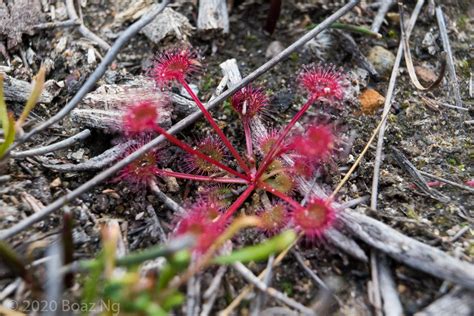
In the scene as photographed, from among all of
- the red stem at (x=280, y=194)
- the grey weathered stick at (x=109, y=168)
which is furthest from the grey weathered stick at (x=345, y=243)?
the grey weathered stick at (x=109, y=168)

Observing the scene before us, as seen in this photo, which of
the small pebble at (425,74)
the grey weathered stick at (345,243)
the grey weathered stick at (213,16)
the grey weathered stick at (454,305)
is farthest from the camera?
the grey weathered stick at (213,16)

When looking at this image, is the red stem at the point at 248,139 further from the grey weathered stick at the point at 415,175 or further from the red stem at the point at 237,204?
the grey weathered stick at the point at 415,175

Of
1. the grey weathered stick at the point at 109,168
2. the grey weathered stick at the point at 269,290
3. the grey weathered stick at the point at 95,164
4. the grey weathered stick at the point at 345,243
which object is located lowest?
the grey weathered stick at the point at 269,290

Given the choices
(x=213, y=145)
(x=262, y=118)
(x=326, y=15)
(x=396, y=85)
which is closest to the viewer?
(x=213, y=145)

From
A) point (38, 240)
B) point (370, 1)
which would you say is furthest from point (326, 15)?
point (38, 240)

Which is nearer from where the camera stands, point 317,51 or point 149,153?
point 149,153

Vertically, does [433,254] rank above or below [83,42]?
below

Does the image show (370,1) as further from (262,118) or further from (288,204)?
(288,204)
